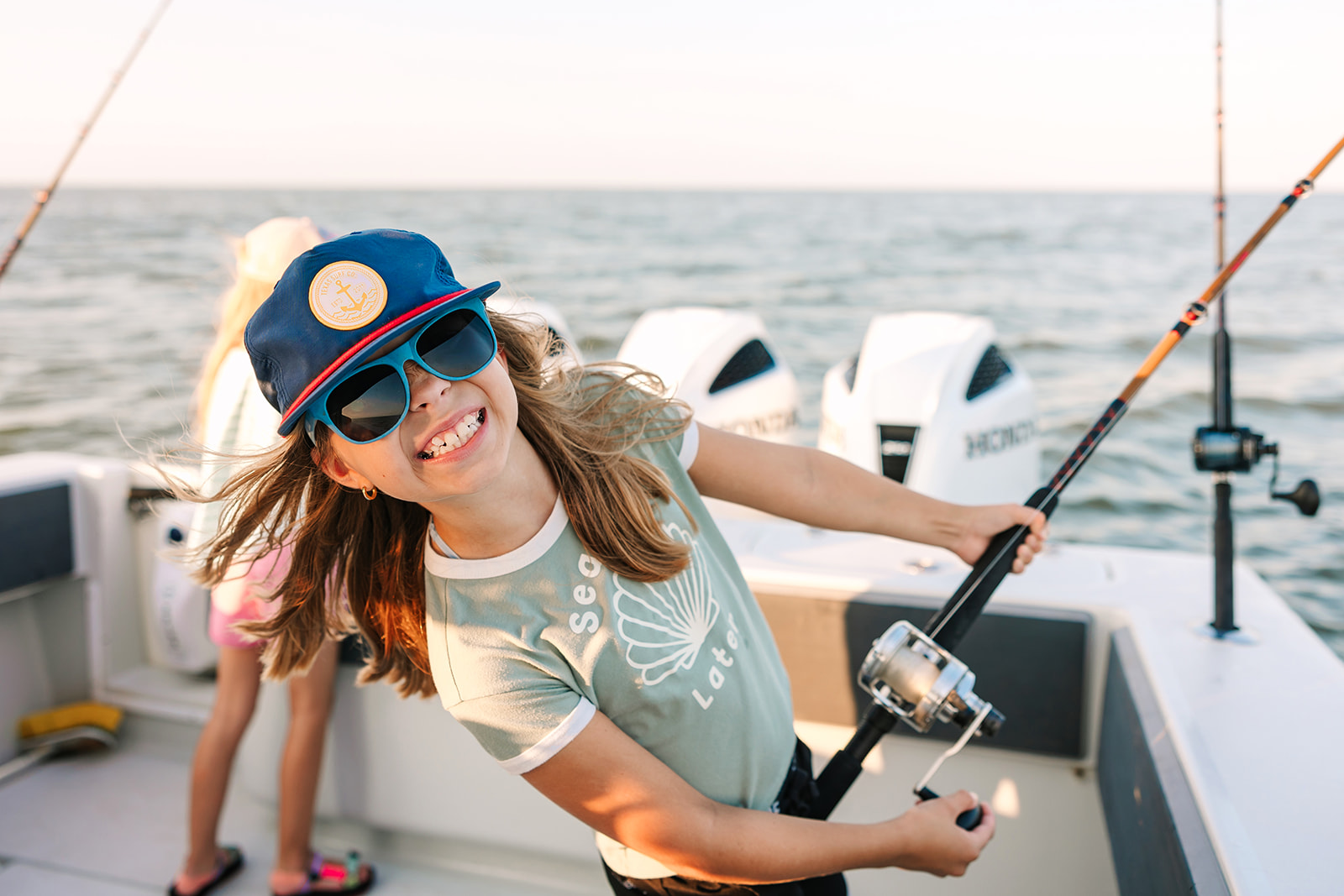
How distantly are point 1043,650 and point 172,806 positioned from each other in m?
2.22

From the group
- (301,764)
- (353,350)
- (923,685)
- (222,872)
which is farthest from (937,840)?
(222,872)

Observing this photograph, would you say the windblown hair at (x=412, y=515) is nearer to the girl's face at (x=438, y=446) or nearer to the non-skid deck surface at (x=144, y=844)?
the girl's face at (x=438, y=446)

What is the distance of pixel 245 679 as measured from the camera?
201 cm

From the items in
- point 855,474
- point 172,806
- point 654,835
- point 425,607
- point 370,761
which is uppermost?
point 855,474

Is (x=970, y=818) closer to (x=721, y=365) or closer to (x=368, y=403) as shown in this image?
(x=368, y=403)

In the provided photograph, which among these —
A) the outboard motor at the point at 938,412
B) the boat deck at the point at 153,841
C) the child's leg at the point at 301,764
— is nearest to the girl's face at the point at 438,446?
the child's leg at the point at 301,764

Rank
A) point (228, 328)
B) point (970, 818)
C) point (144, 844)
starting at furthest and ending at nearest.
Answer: point (144, 844), point (228, 328), point (970, 818)

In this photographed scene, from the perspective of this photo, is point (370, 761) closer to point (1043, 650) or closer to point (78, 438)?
point (1043, 650)

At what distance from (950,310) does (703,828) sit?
1446cm

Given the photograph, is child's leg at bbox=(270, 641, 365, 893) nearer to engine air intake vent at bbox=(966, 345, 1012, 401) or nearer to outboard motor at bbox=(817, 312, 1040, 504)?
outboard motor at bbox=(817, 312, 1040, 504)

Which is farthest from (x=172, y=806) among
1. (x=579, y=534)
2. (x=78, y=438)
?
(x=78, y=438)

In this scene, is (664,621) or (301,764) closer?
(664,621)

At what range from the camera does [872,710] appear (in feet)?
4.27

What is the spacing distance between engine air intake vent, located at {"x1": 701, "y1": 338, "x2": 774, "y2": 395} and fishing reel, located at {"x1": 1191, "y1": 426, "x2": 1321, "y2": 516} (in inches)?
59.0
